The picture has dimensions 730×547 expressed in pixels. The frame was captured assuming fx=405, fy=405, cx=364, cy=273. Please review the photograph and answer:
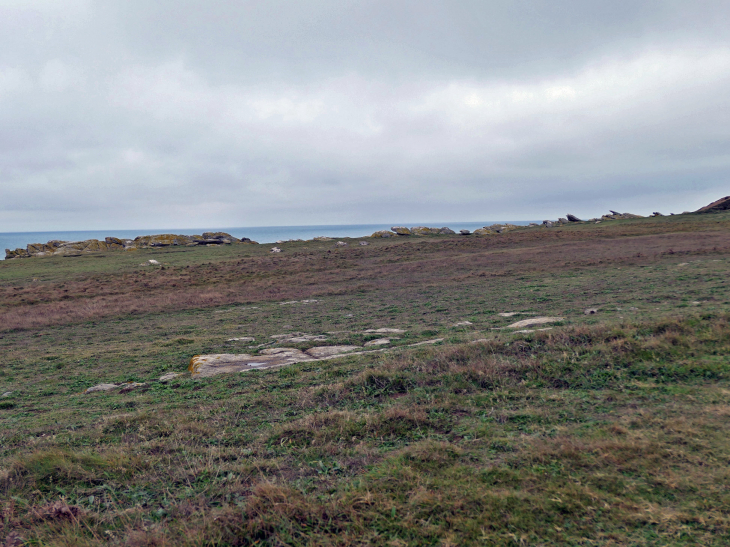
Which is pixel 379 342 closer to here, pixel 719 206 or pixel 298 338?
pixel 298 338

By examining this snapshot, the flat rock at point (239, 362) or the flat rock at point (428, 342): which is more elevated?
the flat rock at point (428, 342)

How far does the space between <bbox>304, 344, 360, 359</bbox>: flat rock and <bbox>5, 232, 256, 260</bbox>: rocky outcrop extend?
7830cm

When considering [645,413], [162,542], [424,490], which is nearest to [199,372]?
[162,542]

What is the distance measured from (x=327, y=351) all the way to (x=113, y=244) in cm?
8863

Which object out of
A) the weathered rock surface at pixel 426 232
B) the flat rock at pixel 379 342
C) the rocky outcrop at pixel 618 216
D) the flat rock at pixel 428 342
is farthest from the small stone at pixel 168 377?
the rocky outcrop at pixel 618 216

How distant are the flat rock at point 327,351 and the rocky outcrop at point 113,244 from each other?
7830 centimetres

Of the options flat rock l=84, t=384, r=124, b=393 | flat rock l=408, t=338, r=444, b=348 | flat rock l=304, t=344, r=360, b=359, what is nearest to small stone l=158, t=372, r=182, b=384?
flat rock l=84, t=384, r=124, b=393

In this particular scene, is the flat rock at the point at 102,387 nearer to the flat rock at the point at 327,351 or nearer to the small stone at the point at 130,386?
the small stone at the point at 130,386

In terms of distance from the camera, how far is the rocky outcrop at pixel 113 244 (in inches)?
3103

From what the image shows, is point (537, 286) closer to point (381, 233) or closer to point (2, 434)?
point (2, 434)

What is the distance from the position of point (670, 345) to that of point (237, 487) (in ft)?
29.8

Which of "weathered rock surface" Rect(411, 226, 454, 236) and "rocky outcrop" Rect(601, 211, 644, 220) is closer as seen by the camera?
"weathered rock surface" Rect(411, 226, 454, 236)

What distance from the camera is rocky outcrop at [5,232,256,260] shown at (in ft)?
259

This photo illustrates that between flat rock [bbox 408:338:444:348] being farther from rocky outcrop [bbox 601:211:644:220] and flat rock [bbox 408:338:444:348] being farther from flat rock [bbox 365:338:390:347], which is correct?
rocky outcrop [bbox 601:211:644:220]
